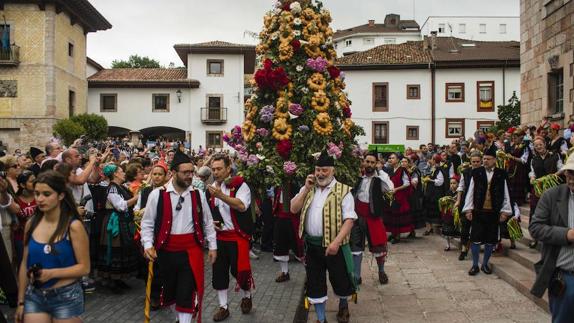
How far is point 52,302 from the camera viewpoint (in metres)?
3.85

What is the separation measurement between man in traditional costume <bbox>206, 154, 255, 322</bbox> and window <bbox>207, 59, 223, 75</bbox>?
32.1 m

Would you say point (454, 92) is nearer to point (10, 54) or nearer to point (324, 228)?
point (10, 54)

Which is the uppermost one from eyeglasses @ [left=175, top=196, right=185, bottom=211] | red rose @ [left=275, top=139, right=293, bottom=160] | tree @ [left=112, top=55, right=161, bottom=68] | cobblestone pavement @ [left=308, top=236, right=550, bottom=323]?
tree @ [left=112, top=55, right=161, bottom=68]

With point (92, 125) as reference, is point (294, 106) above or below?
below

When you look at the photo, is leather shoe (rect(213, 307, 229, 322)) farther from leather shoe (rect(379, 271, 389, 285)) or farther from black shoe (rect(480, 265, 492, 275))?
black shoe (rect(480, 265, 492, 275))

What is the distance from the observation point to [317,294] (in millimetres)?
5949

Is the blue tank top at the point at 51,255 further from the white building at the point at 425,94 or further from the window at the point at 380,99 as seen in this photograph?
the window at the point at 380,99

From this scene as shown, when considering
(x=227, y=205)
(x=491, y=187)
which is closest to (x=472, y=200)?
(x=491, y=187)

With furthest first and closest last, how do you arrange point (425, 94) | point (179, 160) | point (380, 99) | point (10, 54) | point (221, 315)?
1. point (380, 99)
2. point (425, 94)
3. point (10, 54)
4. point (221, 315)
5. point (179, 160)

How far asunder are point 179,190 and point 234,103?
33047 millimetres

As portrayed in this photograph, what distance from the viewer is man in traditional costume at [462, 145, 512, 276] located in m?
8.41

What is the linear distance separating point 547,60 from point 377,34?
66.2m

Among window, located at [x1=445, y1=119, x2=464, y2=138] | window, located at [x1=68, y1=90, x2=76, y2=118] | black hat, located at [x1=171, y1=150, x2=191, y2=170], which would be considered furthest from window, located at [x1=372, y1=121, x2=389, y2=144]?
black hat, located at [x1=171, y1=150, x2=191, y2=170]

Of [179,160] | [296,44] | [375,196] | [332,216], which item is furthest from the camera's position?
[375,196]
